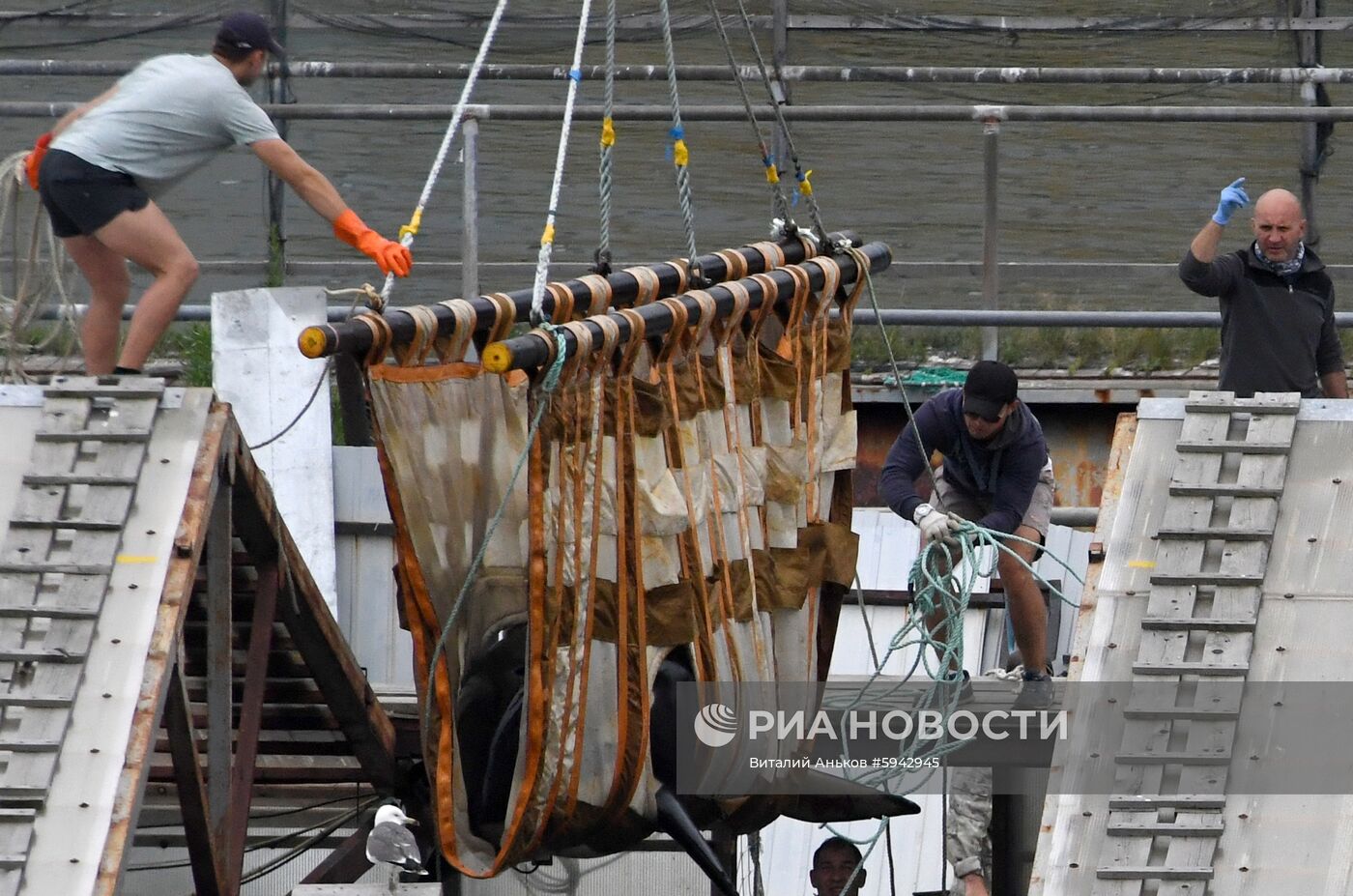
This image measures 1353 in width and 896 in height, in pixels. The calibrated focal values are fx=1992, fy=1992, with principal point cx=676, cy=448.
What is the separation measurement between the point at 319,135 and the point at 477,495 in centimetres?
507

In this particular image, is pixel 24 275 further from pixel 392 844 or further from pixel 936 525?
pixel 936 525

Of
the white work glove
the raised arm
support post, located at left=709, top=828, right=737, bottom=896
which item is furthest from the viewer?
the raised arm

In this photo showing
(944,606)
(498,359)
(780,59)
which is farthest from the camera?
(780,59)

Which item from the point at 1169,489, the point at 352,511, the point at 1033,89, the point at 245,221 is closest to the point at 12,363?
the point at 352,511

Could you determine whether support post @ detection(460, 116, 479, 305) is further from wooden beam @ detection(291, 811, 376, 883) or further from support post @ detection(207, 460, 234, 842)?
support post @ detection(207, 460, 234, 842)

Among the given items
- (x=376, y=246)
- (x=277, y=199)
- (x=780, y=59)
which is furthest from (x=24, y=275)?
(x=780, y=59)

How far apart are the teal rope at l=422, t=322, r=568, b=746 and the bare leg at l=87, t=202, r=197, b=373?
1.37m

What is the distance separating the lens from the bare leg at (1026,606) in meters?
6.89

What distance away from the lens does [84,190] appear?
5.96 m

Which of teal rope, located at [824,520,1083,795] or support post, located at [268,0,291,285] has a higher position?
Result: support post, located at [268,0,291,285]

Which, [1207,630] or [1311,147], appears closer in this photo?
[1207,630]

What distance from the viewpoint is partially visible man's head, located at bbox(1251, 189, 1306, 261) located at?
6.73 m

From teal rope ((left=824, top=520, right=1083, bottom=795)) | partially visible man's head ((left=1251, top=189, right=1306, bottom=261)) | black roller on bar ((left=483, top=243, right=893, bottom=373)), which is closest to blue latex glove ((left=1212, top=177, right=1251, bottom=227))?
partially visible man's head ((left=1251, top=189, right=1306, bottom=261))

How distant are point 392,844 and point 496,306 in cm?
148
